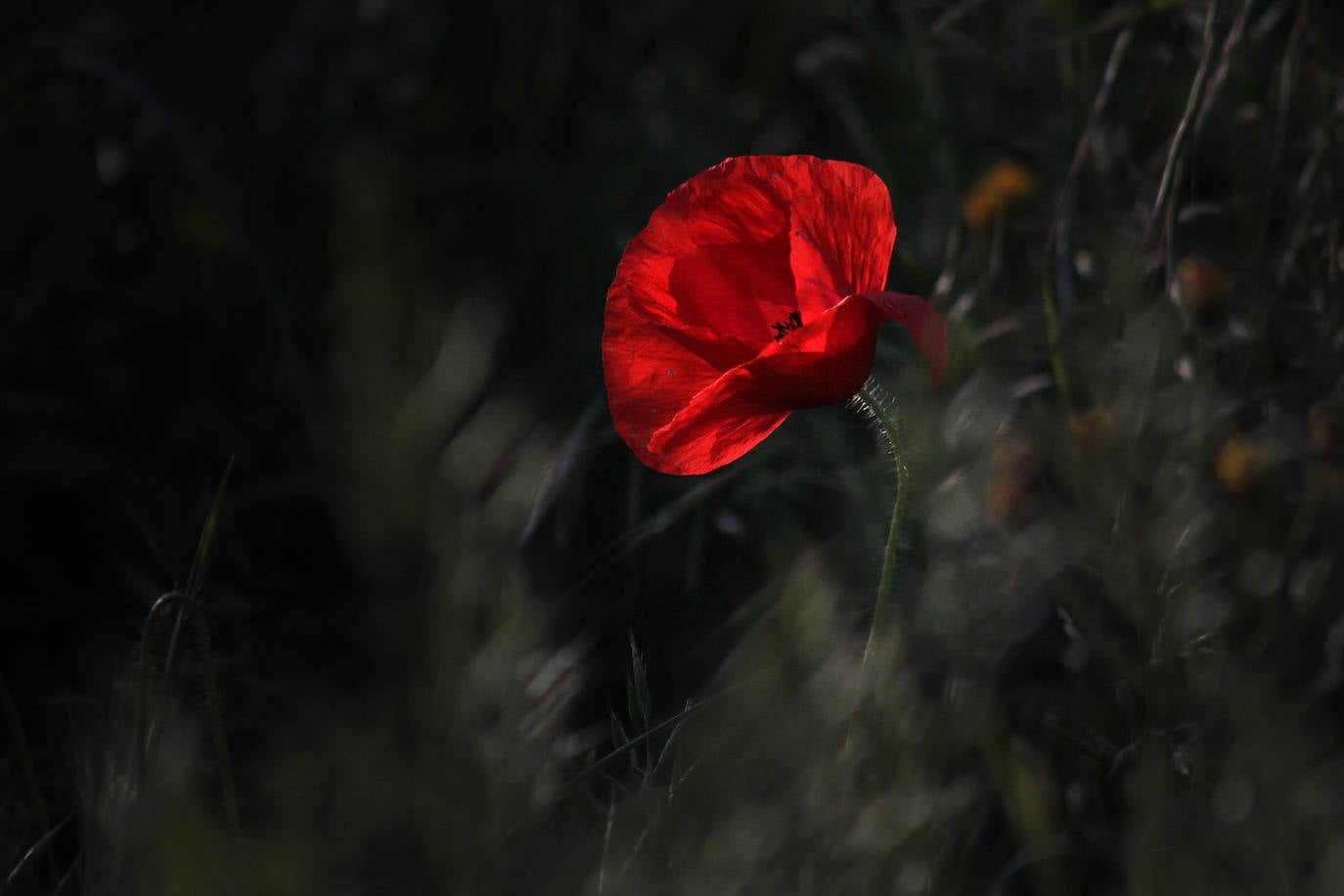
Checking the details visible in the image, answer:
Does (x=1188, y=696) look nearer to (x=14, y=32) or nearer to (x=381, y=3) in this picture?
(x=381, y=3)

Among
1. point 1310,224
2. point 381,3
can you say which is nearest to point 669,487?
point 1310,224

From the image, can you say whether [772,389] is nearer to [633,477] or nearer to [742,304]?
[742,304]

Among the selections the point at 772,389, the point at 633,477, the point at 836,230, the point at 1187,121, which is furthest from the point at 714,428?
the point at 1187,121

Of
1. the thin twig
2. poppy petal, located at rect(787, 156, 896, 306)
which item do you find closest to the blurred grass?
the thin twig

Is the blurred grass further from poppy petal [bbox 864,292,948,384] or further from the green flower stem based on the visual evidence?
poppy petal [bbox 864,292,948,384]

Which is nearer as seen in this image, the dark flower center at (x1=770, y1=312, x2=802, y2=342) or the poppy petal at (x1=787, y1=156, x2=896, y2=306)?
the poppy petal at (x1=787, y1=156, x2=896, y2=306)
